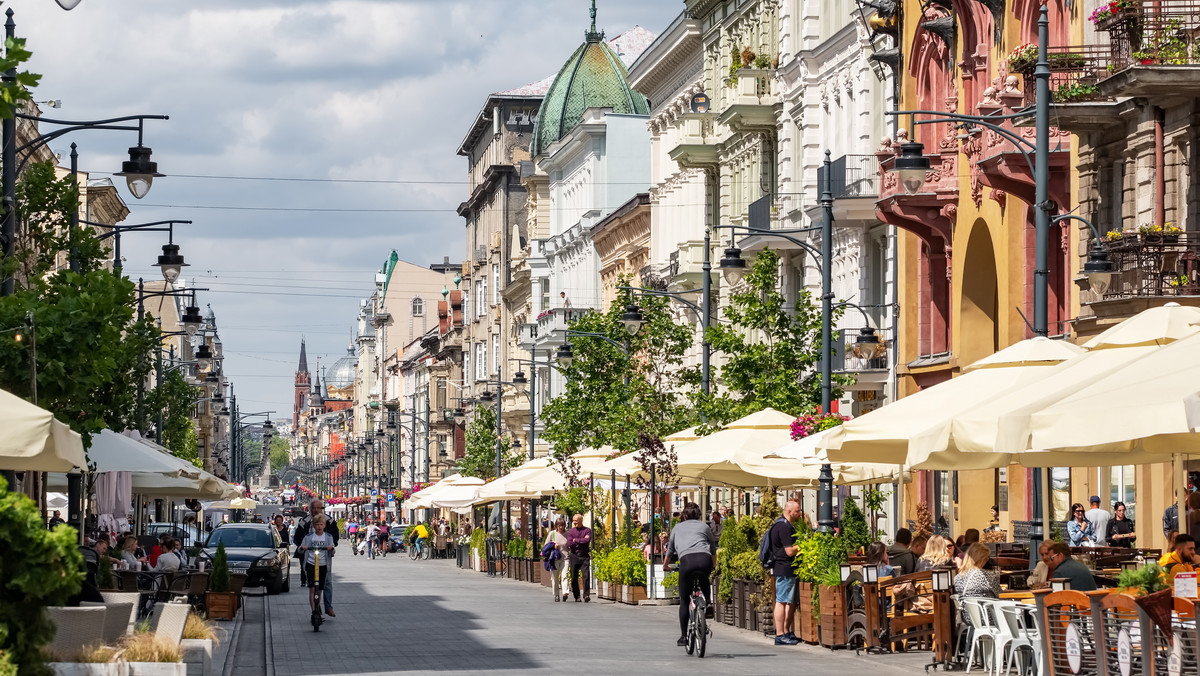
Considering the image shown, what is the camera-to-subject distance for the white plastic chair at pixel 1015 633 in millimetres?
18375

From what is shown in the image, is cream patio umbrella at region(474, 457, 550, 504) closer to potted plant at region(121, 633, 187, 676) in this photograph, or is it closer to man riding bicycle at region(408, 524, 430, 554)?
man riding bicycle at region(408, 524, 430, 554)

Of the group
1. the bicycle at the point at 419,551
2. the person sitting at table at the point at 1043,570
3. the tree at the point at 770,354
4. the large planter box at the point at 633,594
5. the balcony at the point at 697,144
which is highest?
the balcony at the point at 697,144

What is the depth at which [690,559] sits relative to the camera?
23.5 metres

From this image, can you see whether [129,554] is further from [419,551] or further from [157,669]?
[419,551]

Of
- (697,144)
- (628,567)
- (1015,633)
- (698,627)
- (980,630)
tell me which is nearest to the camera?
(1015,633)

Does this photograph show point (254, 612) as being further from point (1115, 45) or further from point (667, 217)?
point (667, 217)

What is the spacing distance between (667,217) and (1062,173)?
117 ft

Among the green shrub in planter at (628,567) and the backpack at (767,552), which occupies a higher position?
the backpack at (767,552)

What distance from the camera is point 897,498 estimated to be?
45.8 m

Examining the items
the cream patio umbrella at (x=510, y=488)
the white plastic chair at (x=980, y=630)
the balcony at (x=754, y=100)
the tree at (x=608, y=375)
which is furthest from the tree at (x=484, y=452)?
the white plastic chair at (x=980, y=630)

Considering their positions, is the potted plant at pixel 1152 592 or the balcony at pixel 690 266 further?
the balcony at pixel 690 266

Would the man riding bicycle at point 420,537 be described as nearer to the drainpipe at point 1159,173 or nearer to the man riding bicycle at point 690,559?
the drainpipe at point 1159,173

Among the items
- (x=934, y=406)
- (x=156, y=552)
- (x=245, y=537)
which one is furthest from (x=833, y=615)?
(x=245, y=537)

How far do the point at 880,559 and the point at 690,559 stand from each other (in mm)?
2105
